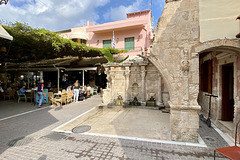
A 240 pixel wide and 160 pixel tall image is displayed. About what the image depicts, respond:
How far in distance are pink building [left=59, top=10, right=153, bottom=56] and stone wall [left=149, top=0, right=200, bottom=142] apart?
37.1 feet

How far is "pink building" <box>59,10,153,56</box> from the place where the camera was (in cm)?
1573

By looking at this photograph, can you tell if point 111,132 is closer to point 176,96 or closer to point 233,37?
point 176,96

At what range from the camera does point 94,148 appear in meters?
3.47

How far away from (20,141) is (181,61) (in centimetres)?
589

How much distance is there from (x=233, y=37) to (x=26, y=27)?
11.3 meters

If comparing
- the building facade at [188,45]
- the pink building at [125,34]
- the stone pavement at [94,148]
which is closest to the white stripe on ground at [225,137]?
the stone pavement at [94,148]

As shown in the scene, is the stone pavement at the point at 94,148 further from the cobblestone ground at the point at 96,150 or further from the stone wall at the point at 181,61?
the stone wall at the point at 181,61

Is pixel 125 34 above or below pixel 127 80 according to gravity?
above

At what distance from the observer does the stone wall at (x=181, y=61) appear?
3652 millimetres

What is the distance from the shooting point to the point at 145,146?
11.6 feet

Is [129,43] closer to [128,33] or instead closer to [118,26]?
[128,33]

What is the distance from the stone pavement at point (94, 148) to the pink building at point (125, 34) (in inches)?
504

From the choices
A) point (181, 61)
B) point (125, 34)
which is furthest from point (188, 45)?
point (125, 34)

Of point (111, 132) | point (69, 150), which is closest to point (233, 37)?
point (111, 132)
